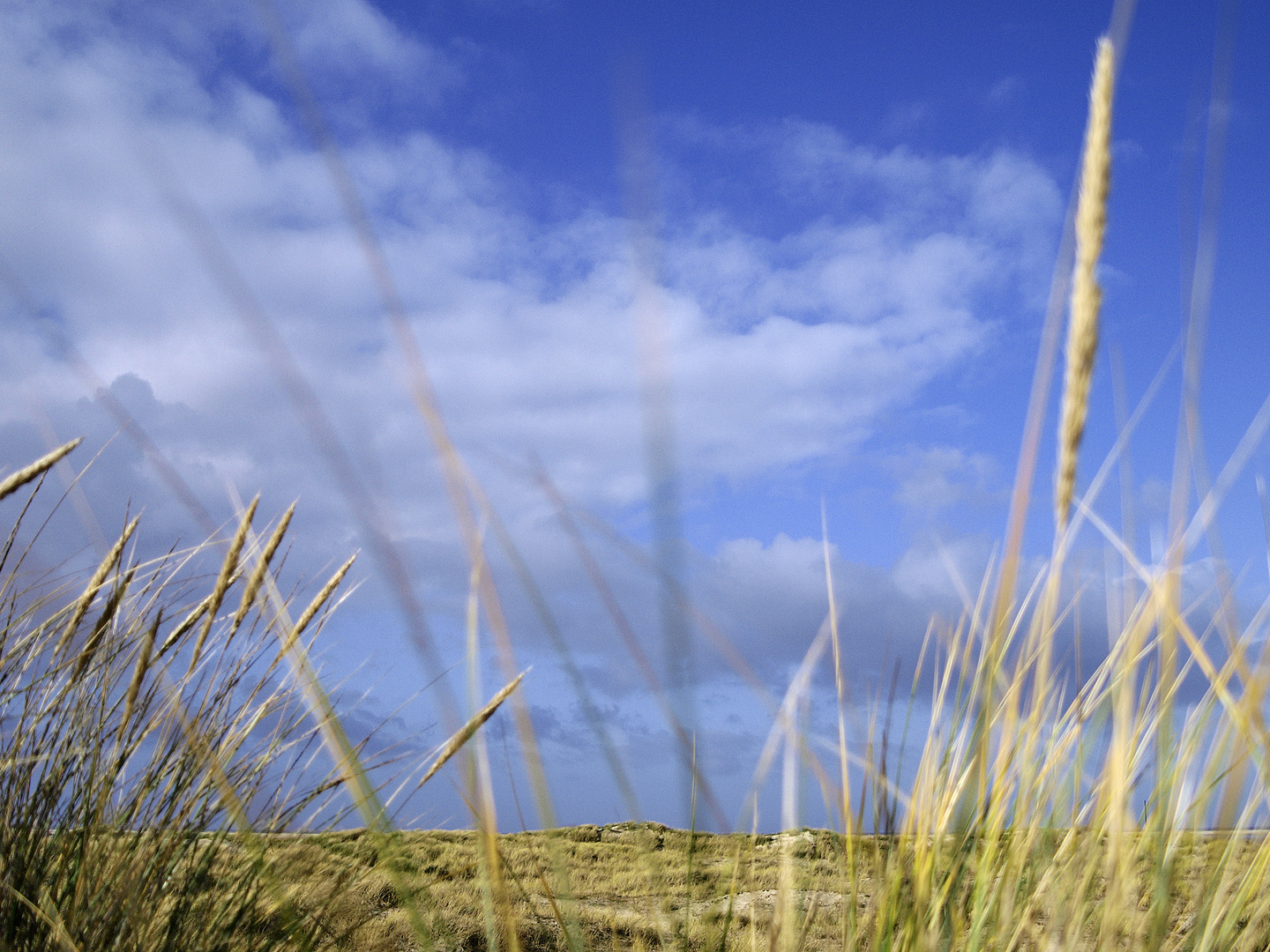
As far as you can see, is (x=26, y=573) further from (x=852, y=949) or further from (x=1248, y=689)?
(x=1248, y=689)

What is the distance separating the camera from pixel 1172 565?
4.38 feet

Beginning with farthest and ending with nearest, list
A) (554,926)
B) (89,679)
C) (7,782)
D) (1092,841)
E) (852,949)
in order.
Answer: (554,926), (89,679), (7,782), (1092,841), (852,949)

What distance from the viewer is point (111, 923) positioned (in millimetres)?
1430

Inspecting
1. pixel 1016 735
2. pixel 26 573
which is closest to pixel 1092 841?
pixel 1016 735

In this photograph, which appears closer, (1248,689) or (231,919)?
(1248,689)

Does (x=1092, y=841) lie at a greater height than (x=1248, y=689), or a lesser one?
lesser

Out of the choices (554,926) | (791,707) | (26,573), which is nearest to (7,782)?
(26,573)

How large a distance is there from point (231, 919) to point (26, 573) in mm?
877

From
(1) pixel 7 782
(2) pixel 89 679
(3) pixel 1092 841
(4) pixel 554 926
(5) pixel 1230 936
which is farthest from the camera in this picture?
(4) pixel 554 926

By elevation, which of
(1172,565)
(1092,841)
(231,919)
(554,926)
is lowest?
(554,926)

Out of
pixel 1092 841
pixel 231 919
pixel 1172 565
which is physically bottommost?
pixel 231 919

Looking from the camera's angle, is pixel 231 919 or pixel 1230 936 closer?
pixel 1230 936

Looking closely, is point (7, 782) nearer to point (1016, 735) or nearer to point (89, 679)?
point (89, 679)

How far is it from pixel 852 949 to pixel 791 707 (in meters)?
0.35
